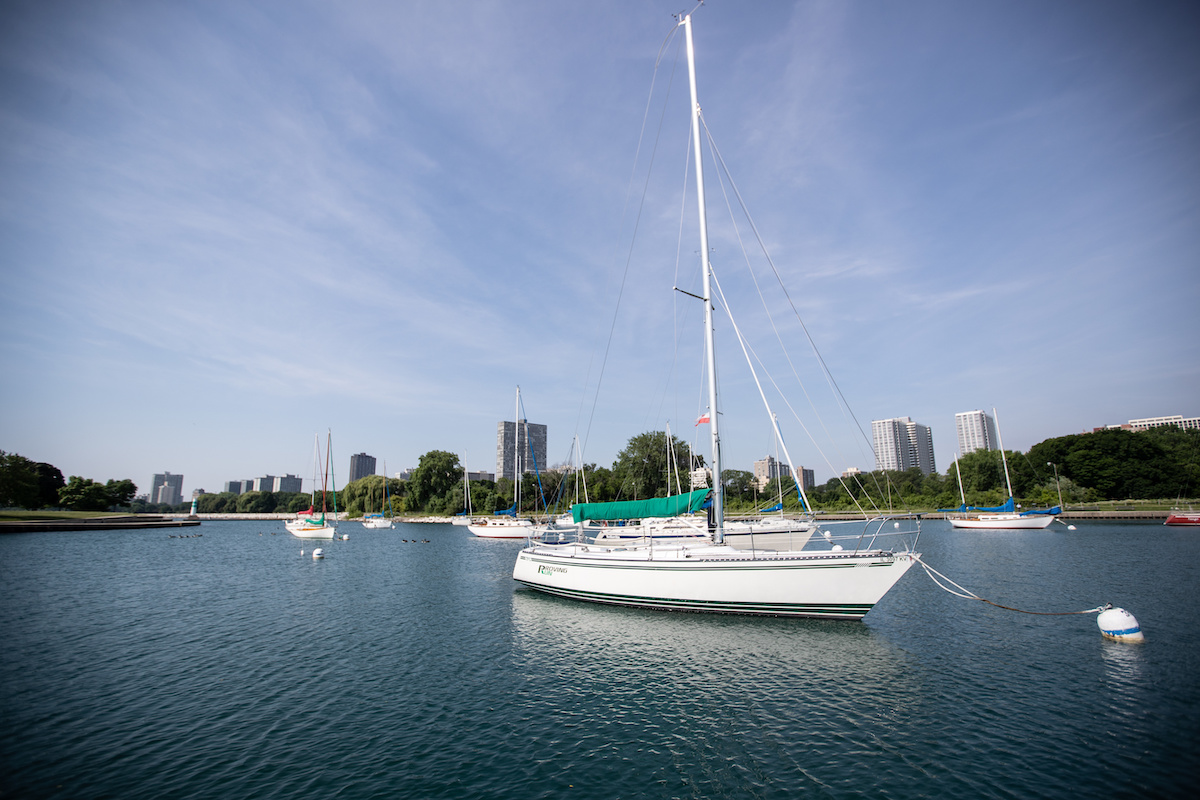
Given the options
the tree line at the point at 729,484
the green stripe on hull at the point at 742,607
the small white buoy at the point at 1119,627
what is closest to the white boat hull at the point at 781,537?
the green stripe on hull at the point at 742,607

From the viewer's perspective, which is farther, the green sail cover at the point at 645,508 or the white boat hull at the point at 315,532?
the white boat hull at the point at 315,532

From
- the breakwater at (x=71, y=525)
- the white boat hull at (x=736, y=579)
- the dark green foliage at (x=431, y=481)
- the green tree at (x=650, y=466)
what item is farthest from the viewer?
the dark green foliage at (x=431, y=481)

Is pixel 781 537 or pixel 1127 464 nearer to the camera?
pixel 781 537

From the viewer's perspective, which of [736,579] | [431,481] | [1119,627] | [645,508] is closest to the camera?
[1119,627]

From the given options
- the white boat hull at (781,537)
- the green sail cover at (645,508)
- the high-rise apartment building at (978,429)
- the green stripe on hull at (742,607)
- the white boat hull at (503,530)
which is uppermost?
the high-rise apartment building at (978,429)

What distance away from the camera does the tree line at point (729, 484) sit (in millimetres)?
75625

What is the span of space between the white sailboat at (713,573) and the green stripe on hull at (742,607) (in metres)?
0.03

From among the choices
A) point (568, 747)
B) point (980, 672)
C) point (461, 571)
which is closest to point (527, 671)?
point (568, 747)

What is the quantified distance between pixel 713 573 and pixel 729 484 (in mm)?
85895

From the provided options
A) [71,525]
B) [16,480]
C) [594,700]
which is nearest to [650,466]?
[594,700]

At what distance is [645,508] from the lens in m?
28.0

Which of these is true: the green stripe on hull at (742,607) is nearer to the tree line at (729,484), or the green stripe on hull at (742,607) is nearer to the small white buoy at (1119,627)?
the small white buoy at (1119,627)

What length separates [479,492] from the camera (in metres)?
102

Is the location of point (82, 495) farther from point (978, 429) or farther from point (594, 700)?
point (978, 429)
